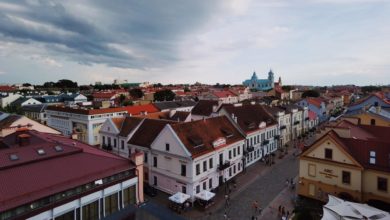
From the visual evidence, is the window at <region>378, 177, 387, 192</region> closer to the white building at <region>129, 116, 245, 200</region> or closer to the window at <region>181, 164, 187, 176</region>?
the white building at <region>129, 116, 245, 200</region>

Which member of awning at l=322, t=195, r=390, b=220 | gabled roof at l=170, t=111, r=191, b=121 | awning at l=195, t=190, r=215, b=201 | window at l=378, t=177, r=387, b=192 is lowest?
awning at l=195, t=190, r=215, b=201

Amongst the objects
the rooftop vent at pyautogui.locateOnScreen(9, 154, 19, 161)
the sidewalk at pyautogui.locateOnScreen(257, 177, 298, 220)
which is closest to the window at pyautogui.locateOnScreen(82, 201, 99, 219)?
the rooftop vent at pyautogui.locateOnScreen(9, 154, 19, 161)

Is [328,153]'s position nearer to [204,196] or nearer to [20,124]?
[204,196]

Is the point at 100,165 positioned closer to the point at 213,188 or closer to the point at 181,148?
the point at 181,148

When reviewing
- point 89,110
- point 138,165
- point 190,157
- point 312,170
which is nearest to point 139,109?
point 89,110

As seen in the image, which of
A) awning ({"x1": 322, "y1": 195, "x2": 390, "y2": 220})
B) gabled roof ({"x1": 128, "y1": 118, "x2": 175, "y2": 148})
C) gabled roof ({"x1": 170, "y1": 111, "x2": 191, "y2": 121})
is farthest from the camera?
gabled roof ({"x1": 170, "y1": 111, "x2": 191, "y2": 121})
